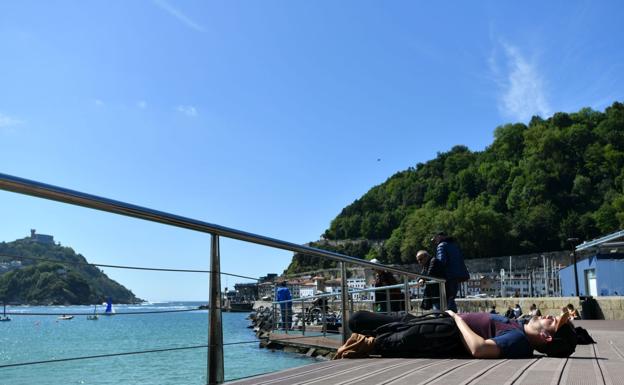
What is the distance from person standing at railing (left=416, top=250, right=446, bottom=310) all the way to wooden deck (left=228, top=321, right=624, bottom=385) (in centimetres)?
350

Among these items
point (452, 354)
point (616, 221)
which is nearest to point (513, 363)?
point (452, 354)

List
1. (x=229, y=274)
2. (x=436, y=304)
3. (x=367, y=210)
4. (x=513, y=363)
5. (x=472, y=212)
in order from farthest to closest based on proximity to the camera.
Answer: (x=367, y=210)
(x=472, y=212)
(x=436, y=304)
(x=229, y=274)
(x=513, y=363)

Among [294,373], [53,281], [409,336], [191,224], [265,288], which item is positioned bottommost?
[294,373]

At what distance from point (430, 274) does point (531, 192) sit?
91.8 meters

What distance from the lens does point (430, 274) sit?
6.47 meters

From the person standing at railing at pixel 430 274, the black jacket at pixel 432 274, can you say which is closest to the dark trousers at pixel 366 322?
the black jacket at pixel 432 274

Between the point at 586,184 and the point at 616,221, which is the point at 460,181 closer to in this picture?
the point at 586,184

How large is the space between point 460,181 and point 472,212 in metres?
18.7

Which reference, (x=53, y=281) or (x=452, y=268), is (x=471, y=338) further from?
(x=452, y=268)

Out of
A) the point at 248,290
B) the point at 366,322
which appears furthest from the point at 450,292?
the point at 366,322

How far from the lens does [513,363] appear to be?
2.76 metres

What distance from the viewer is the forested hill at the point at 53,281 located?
7.97 feet

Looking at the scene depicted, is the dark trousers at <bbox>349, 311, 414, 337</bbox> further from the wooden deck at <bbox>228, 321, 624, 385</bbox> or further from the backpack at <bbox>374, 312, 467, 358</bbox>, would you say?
the wooden deck at <bbox>228, 321, 624, 385</bbox>

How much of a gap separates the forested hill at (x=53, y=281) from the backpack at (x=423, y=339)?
4.96ft
